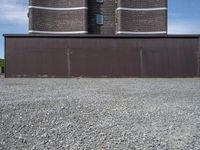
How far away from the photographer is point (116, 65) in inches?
1017

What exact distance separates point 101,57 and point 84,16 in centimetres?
1643

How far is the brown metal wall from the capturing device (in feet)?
83.7

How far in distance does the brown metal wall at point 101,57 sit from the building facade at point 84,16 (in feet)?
49.4

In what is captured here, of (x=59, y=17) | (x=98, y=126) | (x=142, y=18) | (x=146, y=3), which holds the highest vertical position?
(x=146, y=3)

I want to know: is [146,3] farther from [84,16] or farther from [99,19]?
[84,16]

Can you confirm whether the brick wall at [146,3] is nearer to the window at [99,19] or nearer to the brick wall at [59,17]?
the window at [99,19]

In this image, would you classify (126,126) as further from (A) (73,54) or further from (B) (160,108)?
(A) (73,54)

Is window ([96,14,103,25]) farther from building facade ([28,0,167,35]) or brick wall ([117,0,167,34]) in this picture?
brick wall ([117,0,167,34])

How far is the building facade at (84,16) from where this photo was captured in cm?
4084

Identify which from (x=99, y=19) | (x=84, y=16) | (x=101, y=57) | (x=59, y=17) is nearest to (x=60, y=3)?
(x=59, y=17)

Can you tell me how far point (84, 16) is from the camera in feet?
135

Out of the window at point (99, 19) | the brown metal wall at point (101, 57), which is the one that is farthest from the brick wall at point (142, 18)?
the brown metal wall at point (101, 57)

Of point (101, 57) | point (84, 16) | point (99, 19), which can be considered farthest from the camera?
point (99, 19)

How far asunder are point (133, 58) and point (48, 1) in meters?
19.1
